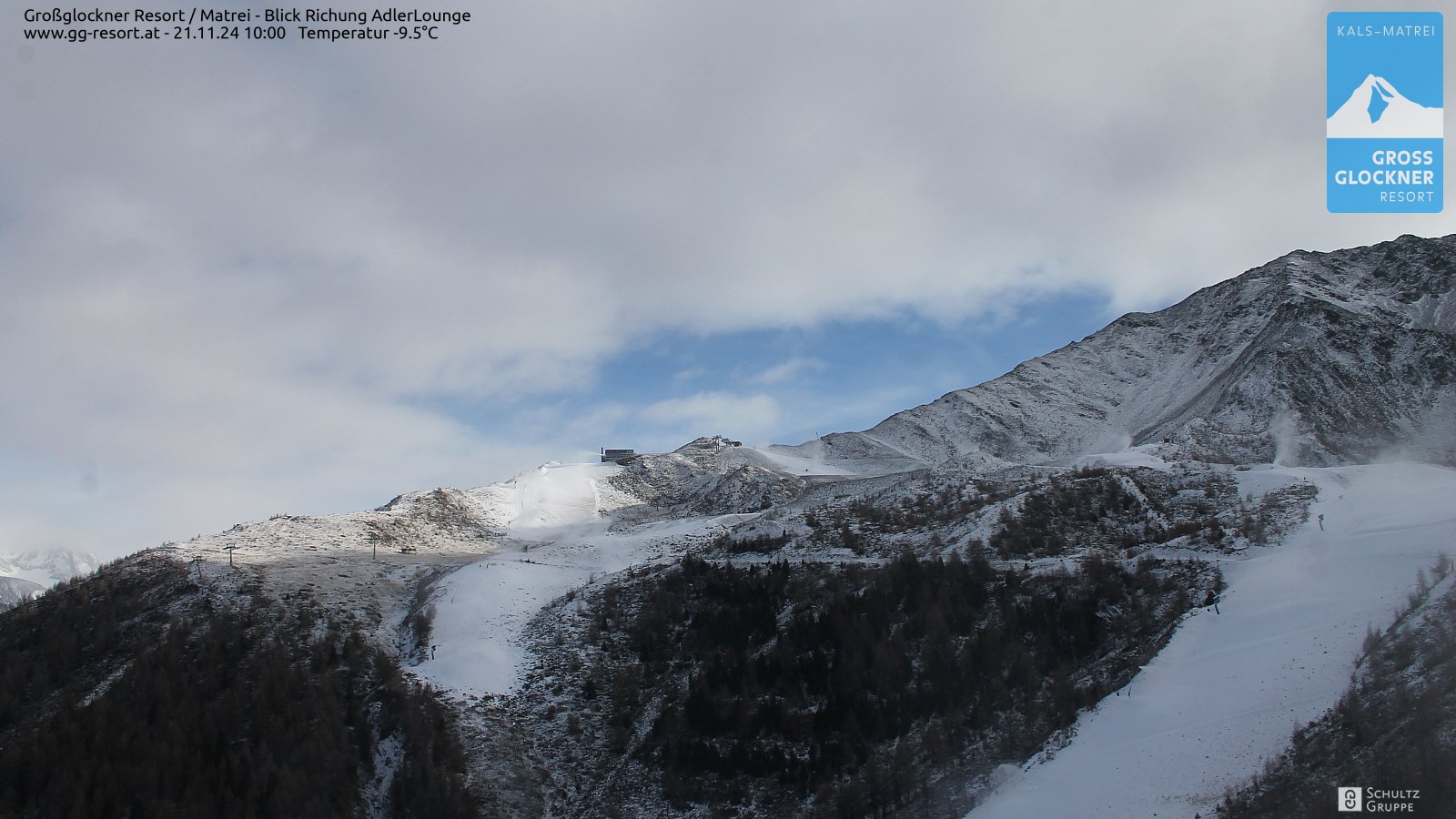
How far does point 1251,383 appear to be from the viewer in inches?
3093

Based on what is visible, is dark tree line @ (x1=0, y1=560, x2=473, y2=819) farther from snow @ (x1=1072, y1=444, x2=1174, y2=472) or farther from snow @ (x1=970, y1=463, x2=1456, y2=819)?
snow @ (x1=1072, y1=444, x2=1174, y2=472)

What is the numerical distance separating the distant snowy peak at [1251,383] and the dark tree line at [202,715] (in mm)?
50742

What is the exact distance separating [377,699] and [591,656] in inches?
361

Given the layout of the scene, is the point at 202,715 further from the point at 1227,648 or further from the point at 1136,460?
the point at 1136,460

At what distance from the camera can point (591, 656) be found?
3791cm

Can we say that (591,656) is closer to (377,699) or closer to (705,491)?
(377,699)

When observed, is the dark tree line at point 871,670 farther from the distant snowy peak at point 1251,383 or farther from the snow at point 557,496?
the distant snowy peak at point 1251,383

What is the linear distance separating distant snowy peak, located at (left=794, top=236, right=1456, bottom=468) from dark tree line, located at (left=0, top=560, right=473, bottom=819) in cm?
5074

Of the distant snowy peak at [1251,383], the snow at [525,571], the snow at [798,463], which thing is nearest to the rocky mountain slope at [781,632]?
the snow at [525,571]

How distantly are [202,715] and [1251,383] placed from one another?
8514cm

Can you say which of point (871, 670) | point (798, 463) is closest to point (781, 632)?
point (871, 670)

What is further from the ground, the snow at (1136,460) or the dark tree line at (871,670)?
the snow at (1136,460)

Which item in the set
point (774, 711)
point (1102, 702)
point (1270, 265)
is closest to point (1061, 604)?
point (1102, 702)

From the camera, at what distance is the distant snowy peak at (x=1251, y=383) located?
7100 cm
